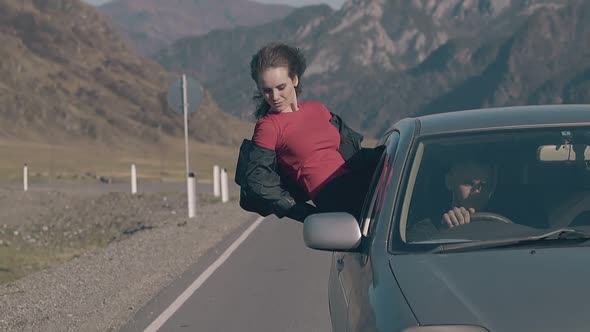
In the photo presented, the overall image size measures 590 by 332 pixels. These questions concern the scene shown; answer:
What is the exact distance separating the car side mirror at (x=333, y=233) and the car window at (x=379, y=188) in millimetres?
174

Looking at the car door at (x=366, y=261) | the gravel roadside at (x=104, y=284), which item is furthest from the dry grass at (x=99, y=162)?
the car door at (x=366, y=261)

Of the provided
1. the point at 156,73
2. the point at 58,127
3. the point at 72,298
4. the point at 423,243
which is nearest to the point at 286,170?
the point at 423,243

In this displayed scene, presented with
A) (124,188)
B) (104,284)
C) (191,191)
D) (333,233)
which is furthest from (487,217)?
(124,188)

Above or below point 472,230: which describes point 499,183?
above

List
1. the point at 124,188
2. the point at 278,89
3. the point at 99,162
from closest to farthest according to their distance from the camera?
the point at 278,89, the point at 124,188, the point at 99,162

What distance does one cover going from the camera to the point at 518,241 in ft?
16.5

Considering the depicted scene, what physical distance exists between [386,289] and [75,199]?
104 ft

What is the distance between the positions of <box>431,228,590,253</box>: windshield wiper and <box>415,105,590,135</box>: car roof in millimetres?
819

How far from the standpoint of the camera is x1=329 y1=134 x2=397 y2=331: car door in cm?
563

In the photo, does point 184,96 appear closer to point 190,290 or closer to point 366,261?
point 190,290

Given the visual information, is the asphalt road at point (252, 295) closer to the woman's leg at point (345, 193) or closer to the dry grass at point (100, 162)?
the woman's leg at point (345, 193)

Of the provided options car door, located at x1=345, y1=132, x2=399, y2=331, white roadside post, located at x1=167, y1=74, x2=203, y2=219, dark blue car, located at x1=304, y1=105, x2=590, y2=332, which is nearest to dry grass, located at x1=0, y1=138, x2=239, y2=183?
white roadside post, located at x1=167, y1=74, x2=203, y2=219

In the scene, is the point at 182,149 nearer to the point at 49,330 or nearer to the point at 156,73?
the point at 156,73

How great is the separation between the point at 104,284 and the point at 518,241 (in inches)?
356
